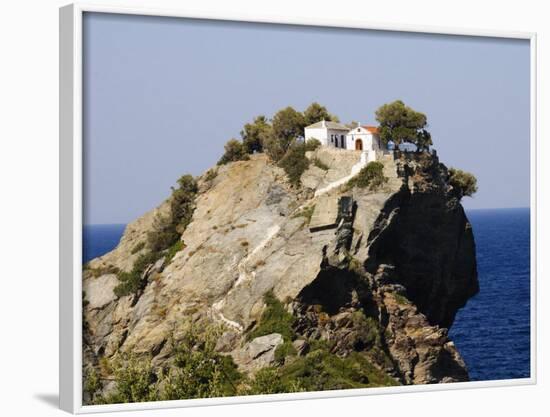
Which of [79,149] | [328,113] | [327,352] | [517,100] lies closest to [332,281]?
[327,352]

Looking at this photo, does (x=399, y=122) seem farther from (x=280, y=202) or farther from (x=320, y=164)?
(x=280, y=202)

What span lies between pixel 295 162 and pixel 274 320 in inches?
121

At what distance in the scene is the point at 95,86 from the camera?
21531 millimetres

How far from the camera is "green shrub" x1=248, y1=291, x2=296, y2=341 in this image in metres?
24.2

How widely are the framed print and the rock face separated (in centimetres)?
4

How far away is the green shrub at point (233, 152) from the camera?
24.5 meters

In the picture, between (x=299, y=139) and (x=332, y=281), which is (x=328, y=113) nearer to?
(x=299, y=139)

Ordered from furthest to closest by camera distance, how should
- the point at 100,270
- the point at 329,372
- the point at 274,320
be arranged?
the point at 274,320
the point at 329,372
the point at 100,270

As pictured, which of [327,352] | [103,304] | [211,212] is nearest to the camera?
[103,304]

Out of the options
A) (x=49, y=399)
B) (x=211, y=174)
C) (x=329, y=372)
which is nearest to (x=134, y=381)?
(x=49, y=399)

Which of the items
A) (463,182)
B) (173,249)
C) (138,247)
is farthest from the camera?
(463,182)

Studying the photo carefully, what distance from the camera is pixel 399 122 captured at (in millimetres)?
24844

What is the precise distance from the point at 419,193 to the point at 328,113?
3.22 m

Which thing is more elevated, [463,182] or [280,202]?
[463,182]
